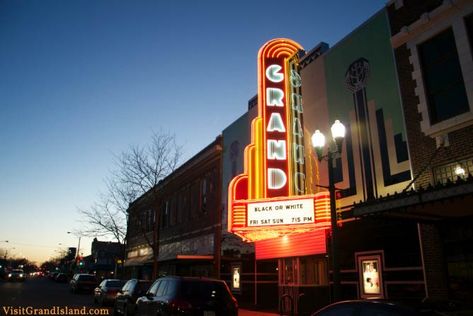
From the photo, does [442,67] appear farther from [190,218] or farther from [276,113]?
[190,218]

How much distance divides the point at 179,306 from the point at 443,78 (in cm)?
983

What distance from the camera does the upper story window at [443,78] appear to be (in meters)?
12.1

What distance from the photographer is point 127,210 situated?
32.2 m

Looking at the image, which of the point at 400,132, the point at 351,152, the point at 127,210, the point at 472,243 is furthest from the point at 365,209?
the point at 127,210

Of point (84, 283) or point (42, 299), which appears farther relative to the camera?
point (84, 283)

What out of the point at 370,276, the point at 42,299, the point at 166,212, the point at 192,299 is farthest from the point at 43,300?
the point at 370,276

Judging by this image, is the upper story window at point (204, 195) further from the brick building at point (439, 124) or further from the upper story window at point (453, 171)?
the upper story window at point (453, 171)

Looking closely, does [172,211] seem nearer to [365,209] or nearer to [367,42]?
[367,42]

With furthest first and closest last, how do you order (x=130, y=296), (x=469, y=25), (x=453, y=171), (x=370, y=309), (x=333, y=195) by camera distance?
(x=130, y=296), (x=469, y=25), (x=453, y=171), (x=333, y=195), (x=370, y=309)

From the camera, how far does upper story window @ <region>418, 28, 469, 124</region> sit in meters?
12.1

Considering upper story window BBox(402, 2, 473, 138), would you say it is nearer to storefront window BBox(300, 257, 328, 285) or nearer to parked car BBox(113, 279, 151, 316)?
storefront window BBox(300, 257, 328, 285)

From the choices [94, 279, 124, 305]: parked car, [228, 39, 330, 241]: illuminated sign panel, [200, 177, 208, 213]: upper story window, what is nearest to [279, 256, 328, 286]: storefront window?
[228, 39, 330, 241]: illuminated sign panel

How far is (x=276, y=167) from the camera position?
57.2ft

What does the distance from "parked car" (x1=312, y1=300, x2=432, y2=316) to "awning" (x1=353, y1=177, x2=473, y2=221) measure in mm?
4019
